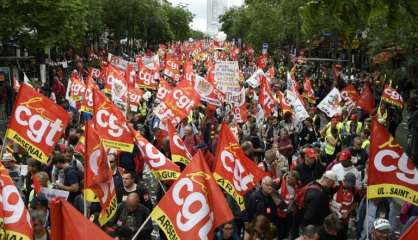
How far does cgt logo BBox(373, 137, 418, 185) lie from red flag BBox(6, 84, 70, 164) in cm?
438

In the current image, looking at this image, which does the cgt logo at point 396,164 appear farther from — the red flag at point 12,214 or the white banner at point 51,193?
the white banner at point 51,193

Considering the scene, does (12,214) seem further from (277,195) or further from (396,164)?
(396,164)

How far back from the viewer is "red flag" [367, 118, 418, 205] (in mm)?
7809

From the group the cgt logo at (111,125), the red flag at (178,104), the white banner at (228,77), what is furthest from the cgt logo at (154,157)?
the white banner at (228,77)

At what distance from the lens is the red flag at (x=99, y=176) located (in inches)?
315

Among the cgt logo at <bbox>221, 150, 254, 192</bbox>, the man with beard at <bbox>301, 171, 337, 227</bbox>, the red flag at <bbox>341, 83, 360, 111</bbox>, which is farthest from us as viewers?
the red flag at <bbox>341, 83, 360, 111</bbox>

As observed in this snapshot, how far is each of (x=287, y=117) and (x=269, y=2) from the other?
3396 cm

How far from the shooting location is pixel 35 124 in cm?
942

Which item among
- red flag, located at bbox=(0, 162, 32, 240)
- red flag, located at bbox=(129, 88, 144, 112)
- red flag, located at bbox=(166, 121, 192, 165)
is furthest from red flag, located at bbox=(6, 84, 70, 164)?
red flag, located at bbox=(129, 88, 144, 112)

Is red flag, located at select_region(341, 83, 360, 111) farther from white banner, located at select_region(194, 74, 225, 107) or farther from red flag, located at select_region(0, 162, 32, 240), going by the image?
red flag, located at select_region(0, 162, 32, 240)

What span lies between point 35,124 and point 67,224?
3.88 m

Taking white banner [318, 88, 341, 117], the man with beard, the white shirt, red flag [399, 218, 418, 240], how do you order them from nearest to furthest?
red flag [399, 218, 418, 240] → the man with beard → the white shirt → white banner [318, 88, 341, 117]

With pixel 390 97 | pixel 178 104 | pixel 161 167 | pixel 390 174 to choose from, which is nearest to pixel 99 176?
pixel 161 167

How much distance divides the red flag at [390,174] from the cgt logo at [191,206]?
6.86 feet
